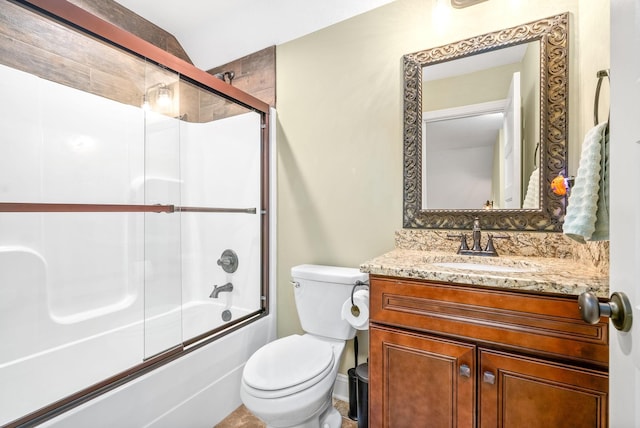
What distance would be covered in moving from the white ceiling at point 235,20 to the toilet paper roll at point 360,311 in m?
1.63

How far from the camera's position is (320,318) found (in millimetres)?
1659

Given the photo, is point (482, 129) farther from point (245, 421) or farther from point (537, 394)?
point (245, 421)

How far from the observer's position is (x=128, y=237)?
1.90 meters

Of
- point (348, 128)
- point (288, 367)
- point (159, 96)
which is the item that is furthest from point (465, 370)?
point (159, 96)

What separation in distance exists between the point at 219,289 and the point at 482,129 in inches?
73.7

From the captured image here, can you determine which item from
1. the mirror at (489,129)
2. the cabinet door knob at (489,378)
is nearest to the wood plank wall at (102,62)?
the mirror at (489,129)

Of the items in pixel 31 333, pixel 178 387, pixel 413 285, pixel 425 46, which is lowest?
pixel 178 387

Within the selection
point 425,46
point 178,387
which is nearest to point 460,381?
point 178,387

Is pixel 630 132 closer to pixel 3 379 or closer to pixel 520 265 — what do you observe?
pixel 520 265

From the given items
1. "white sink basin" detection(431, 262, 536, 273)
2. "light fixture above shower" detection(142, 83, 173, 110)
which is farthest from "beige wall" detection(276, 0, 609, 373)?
"light fixture above shower" detection(142, 83, 173, 110)

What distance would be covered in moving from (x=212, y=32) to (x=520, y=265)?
2.49 metres

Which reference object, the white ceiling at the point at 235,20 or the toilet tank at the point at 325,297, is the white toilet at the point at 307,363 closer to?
the toilet tank at the point at 325,297

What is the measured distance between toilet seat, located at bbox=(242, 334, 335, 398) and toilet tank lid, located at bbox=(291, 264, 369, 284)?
1.10 feet

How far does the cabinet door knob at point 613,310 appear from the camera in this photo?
0.50 meters
